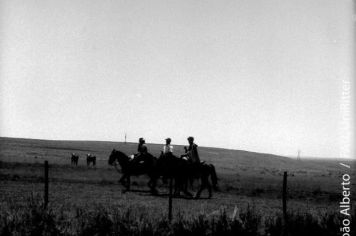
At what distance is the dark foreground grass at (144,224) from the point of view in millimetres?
9125

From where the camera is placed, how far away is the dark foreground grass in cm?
912

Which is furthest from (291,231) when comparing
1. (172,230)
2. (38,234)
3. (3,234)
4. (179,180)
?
(179,180)

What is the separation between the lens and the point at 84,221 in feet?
30.7

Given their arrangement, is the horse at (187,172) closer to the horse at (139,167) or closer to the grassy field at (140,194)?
the grassy field at (140,194)

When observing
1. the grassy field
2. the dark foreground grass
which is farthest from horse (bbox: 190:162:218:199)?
the dark foreground grass

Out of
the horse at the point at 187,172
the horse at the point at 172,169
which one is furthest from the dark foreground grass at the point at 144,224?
the horse at the point at 187,172

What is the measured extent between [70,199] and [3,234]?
7006 mm

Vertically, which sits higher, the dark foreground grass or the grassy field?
the dark foreground grass

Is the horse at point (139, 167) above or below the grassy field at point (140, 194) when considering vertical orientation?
above

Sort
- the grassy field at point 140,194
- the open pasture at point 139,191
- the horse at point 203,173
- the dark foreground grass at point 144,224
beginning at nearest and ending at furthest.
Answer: the dark foreground grass at point 144,224, the grassy field at point 140,194, the open pasture at point 139,191, the horse at point 203,173

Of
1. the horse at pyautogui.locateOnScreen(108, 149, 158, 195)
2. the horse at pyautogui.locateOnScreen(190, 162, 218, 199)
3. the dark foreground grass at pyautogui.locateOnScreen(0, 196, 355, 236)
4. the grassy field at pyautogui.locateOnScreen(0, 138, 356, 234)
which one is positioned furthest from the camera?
the horse at pyautogui.locateOnScreen(108, 149, 158, 195)

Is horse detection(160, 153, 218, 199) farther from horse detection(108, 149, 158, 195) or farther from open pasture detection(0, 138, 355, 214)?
horse detection(108, 149, 158, 195)

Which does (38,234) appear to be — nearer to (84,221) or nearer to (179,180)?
(84,221)

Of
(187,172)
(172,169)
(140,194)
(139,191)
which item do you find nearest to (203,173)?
(187,172)
